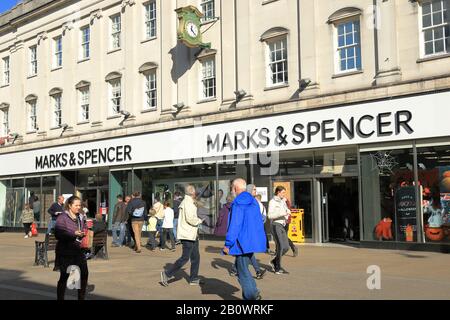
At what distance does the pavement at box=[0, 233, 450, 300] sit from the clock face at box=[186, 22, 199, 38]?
9.52 m

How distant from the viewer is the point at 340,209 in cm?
1892

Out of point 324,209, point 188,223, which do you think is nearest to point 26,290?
point 188,223

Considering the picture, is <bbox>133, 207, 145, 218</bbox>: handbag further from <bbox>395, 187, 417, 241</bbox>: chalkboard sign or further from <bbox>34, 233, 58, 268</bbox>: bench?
<bbox>395, 187, 417, 241</bbox>: chalkboard sign

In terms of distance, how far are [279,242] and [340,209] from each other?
26.3 feet

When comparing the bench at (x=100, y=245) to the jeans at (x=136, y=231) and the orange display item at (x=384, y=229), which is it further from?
the orange display item at (x=384, y=229)

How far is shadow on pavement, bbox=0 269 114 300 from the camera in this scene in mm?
8805

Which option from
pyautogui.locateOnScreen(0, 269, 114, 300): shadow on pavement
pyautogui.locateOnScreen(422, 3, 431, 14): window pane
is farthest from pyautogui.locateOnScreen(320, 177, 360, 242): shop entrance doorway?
pyautogui.locateOnScreen(0, 269, 114, 300): shadow on pavement

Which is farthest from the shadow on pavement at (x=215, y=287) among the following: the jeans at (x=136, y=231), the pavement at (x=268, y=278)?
the jeans at (x=136, y=231)

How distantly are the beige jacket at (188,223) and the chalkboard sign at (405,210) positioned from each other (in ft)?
27.6

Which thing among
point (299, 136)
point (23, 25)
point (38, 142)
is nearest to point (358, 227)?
point (299, 136)

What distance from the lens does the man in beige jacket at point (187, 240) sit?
9.80 meters

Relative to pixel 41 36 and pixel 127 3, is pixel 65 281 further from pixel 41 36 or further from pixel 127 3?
pixel 41 36

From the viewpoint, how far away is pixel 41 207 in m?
29.0
